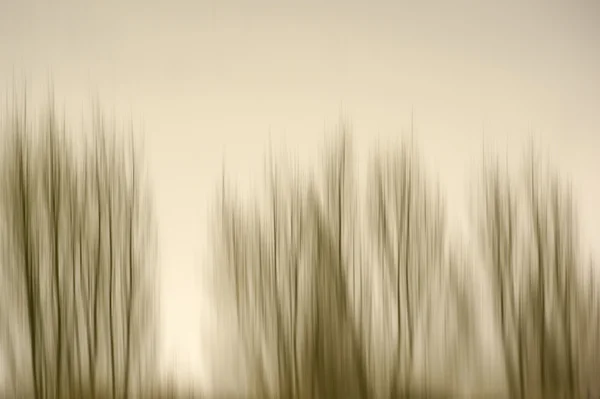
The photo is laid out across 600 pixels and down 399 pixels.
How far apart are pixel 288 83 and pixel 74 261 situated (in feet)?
1.15

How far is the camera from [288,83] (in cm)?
75

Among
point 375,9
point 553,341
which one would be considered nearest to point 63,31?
point 375,9

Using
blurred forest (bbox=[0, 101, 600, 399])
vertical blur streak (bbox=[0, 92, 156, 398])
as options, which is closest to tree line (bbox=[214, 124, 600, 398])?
blurred forest (bbox=[0, 101, 600, 399])

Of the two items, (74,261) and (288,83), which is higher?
(288,83)

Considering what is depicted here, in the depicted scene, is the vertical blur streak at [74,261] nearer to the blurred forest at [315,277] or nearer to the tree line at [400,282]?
the blurred forest at [315,277]

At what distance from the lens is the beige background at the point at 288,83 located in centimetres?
70

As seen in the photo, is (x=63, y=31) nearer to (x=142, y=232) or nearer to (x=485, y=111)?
(x=142, y=232)

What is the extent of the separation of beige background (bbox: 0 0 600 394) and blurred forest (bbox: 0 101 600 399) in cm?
3

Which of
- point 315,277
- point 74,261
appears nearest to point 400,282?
point 315,277

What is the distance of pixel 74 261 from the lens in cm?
67

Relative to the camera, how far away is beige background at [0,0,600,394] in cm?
70

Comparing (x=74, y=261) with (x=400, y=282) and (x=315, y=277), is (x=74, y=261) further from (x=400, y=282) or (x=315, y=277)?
(x=400, y=282)

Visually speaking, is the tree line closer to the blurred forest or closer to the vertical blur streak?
the blurred forest

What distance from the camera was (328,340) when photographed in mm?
712
